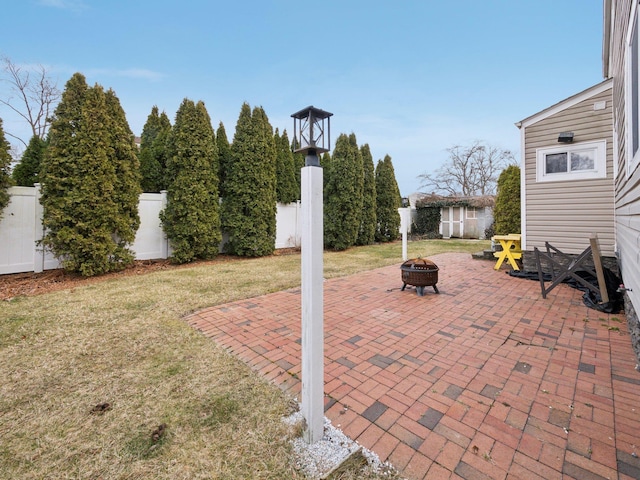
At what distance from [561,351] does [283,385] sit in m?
2.74

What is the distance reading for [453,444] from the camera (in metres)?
1.72

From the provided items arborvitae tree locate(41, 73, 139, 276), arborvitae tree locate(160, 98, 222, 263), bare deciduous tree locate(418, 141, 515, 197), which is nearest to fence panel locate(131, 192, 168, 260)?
arborvitae tree locate(160, 98, 222, 263)

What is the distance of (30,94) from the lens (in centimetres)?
1419

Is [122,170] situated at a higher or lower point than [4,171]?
higher

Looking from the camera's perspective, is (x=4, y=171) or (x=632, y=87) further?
(x=4, y=171)

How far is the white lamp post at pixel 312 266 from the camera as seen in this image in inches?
64.7

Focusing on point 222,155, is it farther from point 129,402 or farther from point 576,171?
point 576,171

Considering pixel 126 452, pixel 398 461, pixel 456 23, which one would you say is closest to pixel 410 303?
pixel 398 461

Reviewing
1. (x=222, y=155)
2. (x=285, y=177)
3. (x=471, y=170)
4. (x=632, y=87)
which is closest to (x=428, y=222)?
(x=285, y=177)

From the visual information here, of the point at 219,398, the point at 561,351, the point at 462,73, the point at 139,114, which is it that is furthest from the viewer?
the point at 139,114

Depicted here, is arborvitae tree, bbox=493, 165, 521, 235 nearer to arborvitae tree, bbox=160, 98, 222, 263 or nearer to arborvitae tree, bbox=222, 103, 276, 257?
arborvitae tree, bbox=222, 103, 276, 257

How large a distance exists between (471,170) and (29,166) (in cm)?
2955

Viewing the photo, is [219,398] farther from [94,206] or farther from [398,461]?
[94,206]

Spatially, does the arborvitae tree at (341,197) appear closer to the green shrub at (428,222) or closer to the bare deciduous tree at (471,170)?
the green shrub at (428,222)
